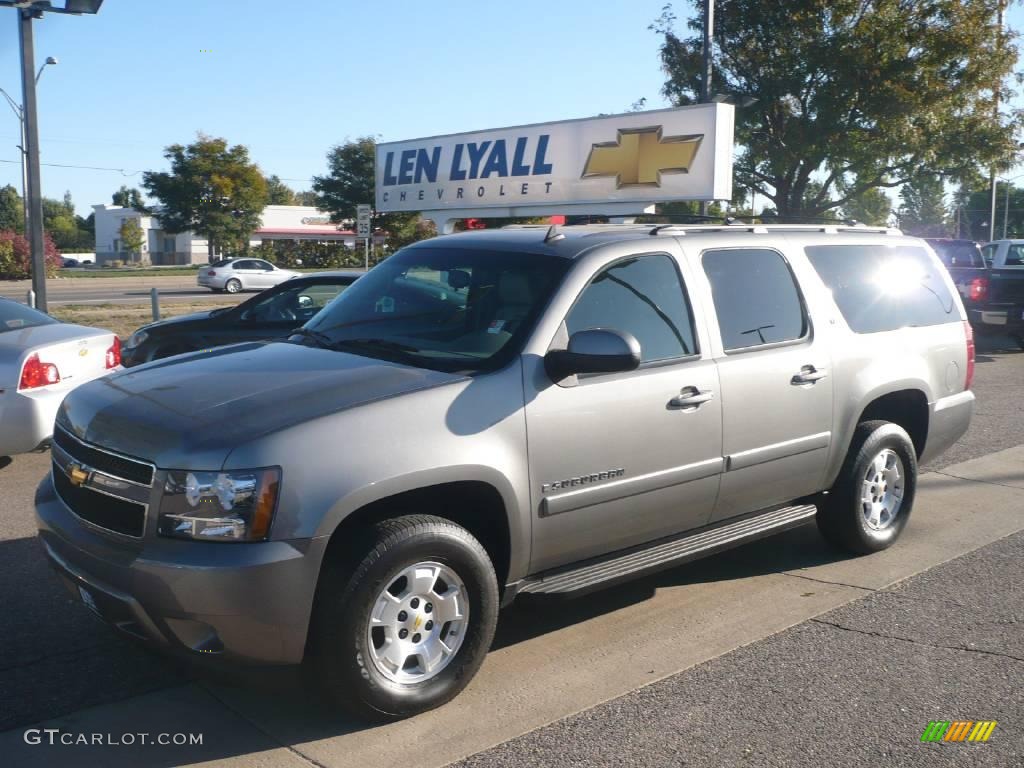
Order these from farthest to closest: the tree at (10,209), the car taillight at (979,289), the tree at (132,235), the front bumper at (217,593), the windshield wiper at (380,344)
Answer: the tree at (10,209) < the tree at (132,235) < the car taillight at (979,289) < the windshield wiper at (380,344) < the front bumper at (217,593)

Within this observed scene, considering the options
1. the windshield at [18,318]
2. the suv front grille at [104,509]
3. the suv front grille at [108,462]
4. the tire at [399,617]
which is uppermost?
the windshield at [18,318]

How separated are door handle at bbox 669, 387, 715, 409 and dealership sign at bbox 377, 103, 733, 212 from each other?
41.6ft

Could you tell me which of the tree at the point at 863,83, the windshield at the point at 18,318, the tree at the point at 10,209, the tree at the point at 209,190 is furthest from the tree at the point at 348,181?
the tree at the point at 10,209

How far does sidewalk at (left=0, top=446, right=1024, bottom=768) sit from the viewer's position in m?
3.60

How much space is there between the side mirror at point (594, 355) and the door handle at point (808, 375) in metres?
1.35

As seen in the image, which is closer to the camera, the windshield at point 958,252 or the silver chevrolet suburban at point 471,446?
the silver chevrolet suburban at point 471,446

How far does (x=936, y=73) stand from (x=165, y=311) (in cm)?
1984

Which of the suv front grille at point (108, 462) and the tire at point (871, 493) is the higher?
the suv front grille at point (108, 462)

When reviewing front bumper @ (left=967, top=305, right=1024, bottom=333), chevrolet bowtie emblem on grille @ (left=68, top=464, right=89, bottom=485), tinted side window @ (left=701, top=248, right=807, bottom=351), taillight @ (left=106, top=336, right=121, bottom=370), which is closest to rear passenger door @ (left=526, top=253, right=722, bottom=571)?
tinted side window @ (left=701, top=248, right=807, bottom=351)

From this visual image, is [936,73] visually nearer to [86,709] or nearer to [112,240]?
[86,709]

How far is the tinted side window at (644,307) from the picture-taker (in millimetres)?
4508

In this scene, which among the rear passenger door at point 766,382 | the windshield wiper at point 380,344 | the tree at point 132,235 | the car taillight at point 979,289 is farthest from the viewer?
the tree at point 132,235

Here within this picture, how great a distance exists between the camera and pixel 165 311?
25219 mm

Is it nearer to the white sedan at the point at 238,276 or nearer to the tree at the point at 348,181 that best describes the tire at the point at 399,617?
the white sedan at the point at 238,276
